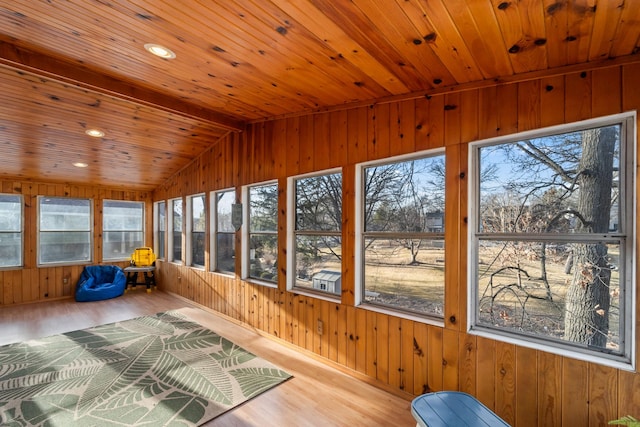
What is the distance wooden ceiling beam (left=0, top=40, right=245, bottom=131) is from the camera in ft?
7.53

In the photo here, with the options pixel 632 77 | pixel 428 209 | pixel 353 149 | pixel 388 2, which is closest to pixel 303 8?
pixel 388 2

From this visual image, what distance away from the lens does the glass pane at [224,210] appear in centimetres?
467

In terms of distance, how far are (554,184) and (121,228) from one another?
7.93 m

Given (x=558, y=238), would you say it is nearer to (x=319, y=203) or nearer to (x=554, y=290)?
(x=554, y=290)

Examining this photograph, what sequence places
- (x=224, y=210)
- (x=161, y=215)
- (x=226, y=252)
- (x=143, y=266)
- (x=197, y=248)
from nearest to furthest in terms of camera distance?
1. (x=226, y=252)
2. (x=224, y=210)
3. (x=197, y=248)
4. (x=143, y=266)
5. (x=161, y=215)

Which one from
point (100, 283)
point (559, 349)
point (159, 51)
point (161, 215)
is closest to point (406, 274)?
point (559, 349)

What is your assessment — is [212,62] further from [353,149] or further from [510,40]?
[510,40]

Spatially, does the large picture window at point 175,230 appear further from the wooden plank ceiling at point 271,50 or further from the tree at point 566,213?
A: the tree at point 566,213

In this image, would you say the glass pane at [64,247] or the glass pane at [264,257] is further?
the glass pane at [64,247]

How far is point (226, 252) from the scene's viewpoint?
15.4 feet

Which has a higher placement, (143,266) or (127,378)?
(143,266)

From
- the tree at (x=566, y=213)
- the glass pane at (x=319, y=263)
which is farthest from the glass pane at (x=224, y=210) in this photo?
the tree at (x=566, y=213)

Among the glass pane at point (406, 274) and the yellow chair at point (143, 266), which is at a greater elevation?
the glass pane at point (406, 274)

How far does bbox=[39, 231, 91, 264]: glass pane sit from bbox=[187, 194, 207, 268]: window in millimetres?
2657
